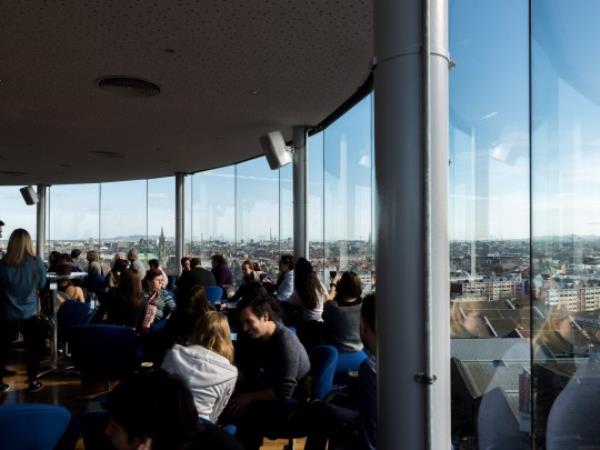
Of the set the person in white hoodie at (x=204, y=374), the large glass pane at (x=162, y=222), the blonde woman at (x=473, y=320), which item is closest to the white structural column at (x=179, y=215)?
the large glass pane at (x=162, y=222)

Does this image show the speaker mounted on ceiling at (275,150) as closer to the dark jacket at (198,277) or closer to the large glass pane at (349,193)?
the large glass pane at (349,193)

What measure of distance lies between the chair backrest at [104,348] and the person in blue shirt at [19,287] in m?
0.72

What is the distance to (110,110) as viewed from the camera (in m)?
5.88

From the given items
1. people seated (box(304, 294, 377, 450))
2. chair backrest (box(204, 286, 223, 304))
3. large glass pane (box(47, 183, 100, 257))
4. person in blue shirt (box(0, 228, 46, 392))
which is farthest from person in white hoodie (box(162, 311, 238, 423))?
large glass pane (box(47, 183, 100, 257))

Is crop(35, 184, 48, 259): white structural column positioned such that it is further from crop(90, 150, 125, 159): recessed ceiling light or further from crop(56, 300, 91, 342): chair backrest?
crop(56, 300, 91, 342): chair backrest

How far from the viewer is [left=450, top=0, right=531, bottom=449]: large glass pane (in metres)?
2.72

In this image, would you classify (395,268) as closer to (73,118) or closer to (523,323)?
(523,323)

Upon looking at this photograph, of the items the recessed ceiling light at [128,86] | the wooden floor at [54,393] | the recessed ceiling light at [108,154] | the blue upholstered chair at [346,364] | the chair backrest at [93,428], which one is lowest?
the wooden floor at [54,393]

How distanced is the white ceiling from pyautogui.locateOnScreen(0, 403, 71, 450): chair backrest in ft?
8.91

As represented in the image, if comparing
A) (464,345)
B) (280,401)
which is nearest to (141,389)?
(280,401)

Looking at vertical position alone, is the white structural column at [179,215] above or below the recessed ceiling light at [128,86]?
below

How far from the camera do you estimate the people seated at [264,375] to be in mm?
2398

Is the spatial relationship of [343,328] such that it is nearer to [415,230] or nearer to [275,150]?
[415,230]

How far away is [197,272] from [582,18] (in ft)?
17.3
